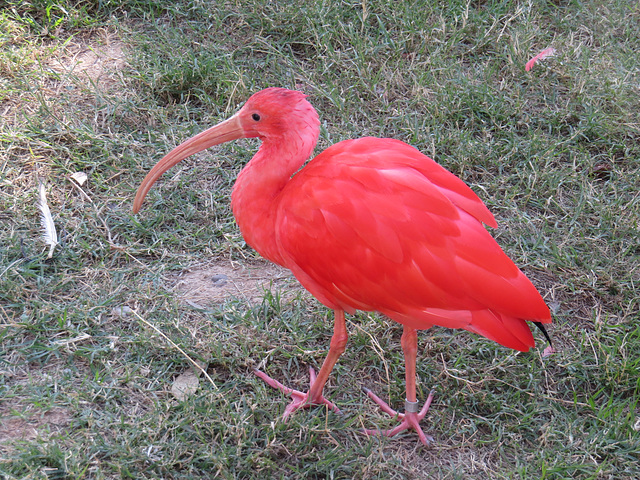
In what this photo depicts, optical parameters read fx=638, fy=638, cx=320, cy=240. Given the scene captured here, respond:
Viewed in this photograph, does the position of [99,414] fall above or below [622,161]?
below

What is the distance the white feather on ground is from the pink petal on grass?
336 centimetres

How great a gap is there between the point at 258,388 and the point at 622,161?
284 cm

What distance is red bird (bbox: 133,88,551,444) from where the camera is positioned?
2441mm

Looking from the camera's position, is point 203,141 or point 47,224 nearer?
point 203,141

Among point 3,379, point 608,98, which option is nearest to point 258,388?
point 3,379

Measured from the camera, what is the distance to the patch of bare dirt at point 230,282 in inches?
133

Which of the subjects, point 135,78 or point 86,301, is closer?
point 86,301

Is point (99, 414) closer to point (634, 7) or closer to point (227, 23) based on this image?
point (227, 23)

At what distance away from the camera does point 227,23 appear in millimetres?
4840

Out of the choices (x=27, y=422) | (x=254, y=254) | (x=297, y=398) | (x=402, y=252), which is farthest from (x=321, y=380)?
(x=27, y=422)

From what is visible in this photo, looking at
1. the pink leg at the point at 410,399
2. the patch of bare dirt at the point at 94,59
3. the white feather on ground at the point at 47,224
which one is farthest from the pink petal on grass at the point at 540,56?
the white feather on ground at the point at 47,224

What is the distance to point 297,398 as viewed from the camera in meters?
2.91

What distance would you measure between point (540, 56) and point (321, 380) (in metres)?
3.17

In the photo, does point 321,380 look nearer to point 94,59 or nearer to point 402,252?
point 402,252
